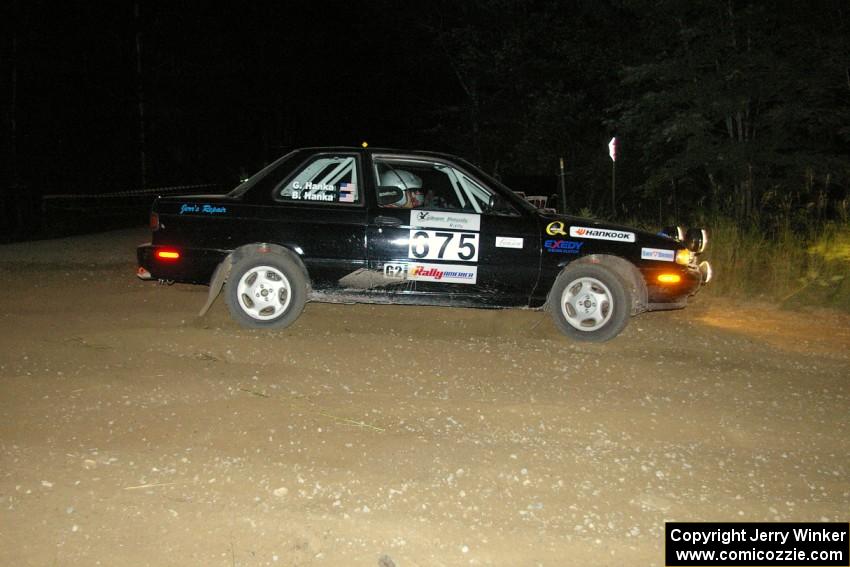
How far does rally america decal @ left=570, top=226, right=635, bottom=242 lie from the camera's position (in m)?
7.10

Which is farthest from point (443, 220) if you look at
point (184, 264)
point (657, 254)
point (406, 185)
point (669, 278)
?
point (184, 264)

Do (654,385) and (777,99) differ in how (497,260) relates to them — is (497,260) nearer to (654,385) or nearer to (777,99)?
(654,385)

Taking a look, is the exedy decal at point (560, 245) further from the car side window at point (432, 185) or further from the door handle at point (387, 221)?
the door handle at point (387, 221)

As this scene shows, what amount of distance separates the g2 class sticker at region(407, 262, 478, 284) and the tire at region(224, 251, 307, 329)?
1015 mm

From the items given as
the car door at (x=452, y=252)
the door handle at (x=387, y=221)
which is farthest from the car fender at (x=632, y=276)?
the door handle at (x=387, y=221)

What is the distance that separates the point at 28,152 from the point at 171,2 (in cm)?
944

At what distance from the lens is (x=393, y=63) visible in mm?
41344

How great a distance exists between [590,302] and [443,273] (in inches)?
54.3

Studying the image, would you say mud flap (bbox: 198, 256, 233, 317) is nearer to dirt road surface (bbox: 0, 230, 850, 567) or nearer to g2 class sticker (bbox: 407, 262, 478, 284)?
dirt road surface (bbox: 0, 230, 850, 567)

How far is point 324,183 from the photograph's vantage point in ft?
23.9

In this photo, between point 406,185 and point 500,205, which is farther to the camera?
point 406,185

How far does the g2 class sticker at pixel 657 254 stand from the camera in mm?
7160

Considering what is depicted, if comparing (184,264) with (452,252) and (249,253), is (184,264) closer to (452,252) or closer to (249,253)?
(249,253)

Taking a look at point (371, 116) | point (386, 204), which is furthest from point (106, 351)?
point (371, 116)
